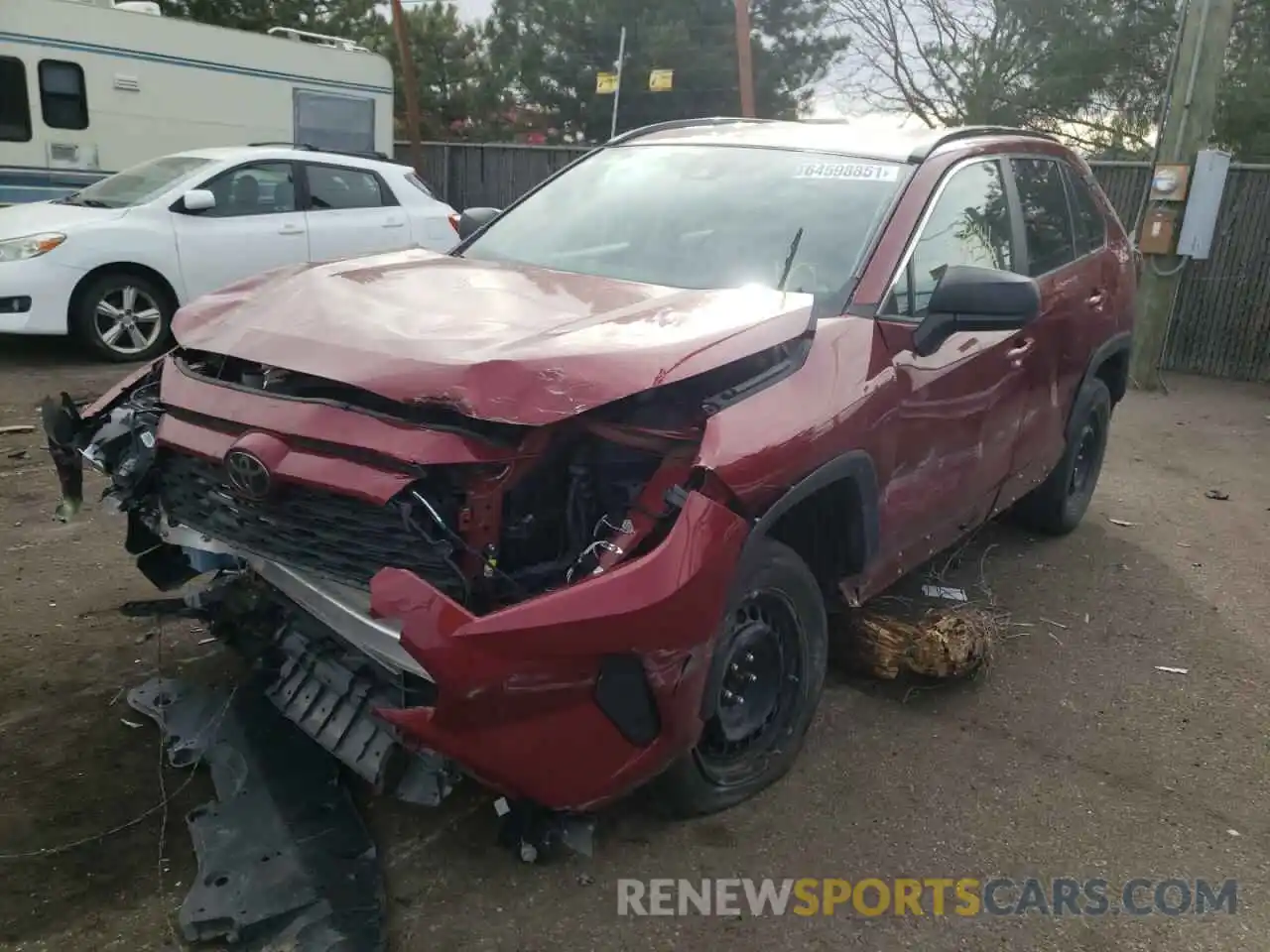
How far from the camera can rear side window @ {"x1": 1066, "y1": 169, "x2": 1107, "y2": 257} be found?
4.95 m

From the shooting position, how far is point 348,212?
9406 millimetres

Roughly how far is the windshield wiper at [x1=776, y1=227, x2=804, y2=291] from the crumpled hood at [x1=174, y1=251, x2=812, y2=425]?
240 millimetres

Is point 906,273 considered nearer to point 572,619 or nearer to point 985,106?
point 572,619

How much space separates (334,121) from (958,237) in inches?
422

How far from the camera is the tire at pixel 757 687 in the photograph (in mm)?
2799

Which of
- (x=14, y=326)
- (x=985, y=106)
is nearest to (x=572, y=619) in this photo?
(x=14, y=326)

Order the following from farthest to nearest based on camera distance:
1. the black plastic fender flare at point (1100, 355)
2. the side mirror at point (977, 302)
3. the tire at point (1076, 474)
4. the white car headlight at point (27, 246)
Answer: the white car headlight at point (27, 246) → the tire at point (1076, 474) → the black plastic fender flare at point (1100, 355) → the side mirror at point (977, 302)

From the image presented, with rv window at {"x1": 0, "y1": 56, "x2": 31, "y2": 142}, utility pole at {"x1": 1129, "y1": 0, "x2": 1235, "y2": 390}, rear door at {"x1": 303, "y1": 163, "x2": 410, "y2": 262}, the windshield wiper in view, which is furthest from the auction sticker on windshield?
rv window at {"x1": 0, "y1": 56, "x2": 31, "y2": 142}

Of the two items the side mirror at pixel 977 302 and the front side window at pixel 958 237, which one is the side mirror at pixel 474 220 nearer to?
the front side window at pixel 958 237

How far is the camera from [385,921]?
8.16ft

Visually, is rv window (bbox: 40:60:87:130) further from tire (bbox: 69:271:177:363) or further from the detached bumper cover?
the detached bumper cover

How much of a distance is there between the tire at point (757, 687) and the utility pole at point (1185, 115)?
6691mm

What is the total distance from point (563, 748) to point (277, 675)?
1011 millimetres

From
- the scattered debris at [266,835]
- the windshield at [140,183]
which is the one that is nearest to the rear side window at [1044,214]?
the scattered debris at [266,835]
